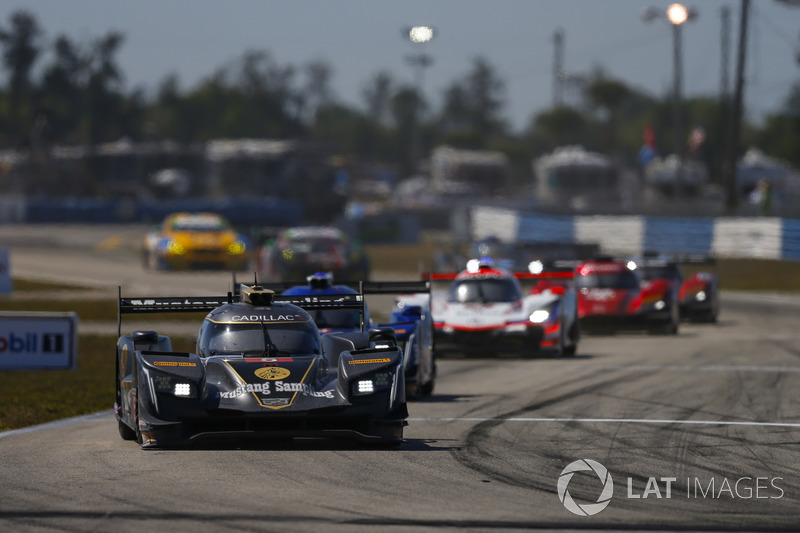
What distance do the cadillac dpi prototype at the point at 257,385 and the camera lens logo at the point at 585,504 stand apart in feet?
5.44

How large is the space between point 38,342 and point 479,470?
11.9 metres

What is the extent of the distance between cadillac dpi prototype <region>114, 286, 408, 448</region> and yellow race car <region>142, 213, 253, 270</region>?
28467 mm

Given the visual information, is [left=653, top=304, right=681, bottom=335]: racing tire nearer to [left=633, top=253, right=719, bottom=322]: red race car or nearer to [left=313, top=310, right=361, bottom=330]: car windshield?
[left=633, top=253, right=719, bottom=322]: red race car

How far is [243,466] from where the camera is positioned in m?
Result: 10.7

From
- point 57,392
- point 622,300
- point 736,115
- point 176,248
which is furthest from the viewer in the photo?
point 736,115

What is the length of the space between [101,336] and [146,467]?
55.4 feet

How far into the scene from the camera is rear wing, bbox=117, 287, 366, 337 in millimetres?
13250

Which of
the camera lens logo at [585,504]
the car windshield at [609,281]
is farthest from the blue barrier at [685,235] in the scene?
the camera lens logo at [585,504]

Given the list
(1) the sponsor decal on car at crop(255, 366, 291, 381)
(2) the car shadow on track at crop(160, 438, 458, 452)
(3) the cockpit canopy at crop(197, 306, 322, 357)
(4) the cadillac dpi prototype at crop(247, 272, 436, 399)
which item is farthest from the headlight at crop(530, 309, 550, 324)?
(1) the sponsor decal on car at crop(255, 366, 291, 381)

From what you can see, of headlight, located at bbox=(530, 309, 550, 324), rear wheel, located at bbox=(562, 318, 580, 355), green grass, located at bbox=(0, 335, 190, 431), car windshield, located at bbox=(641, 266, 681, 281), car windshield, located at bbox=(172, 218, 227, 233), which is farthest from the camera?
car windshield, located at bbox=(172, 218, 227, 233)

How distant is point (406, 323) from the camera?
54.3 feet

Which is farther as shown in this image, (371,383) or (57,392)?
(57,392)

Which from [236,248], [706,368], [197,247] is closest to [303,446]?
[706,368]

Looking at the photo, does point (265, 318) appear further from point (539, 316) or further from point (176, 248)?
point (176, 248)
